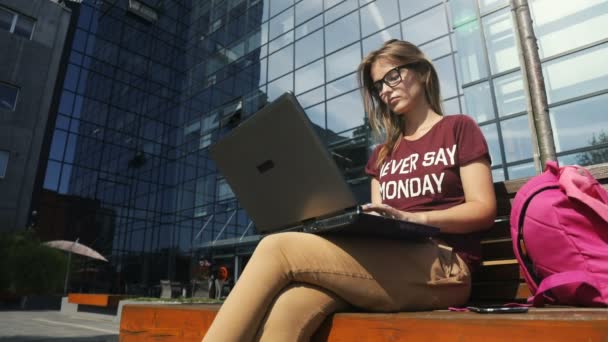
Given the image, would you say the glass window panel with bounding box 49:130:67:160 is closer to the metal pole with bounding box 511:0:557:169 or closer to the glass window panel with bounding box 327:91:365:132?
the glass window panel with bounding box 327:91:365:132

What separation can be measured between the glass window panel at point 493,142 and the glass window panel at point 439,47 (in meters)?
3.52

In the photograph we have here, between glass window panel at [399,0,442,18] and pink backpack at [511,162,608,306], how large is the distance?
1410 cm

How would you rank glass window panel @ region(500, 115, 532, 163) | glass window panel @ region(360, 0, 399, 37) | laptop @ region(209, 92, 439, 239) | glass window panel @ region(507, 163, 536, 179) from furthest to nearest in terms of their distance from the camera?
glass window panel @ region(360, 0, 399, 37) → glass window panel @ region(500, 115, 532, 163) → glass window panel @ region(507, 163, 536, 179) → laptop @ region(209, 92, 439, 239)

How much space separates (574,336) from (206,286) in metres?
16.0

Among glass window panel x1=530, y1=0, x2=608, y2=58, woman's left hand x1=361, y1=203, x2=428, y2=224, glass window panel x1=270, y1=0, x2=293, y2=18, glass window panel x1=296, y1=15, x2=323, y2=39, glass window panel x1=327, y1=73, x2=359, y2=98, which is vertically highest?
glass window panel x1=270, y1=0, x2=293, y2=18

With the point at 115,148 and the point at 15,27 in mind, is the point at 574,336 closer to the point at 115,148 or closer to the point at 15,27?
the point at 15,27

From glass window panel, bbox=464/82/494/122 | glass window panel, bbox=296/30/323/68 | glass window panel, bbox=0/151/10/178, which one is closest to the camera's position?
glass window panel, bbox=464/82/494/122

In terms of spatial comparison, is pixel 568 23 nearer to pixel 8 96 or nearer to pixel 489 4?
→ pixel 489 4

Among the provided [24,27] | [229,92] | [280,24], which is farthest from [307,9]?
[24,27]

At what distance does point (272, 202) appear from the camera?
5.13 feet

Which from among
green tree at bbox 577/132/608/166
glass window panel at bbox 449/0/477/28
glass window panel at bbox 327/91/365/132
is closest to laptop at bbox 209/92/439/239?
green tree at bbox 577/132/608/166

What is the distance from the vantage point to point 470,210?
143 centimetres

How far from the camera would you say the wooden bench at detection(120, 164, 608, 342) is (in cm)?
73

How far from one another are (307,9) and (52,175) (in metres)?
19.9
